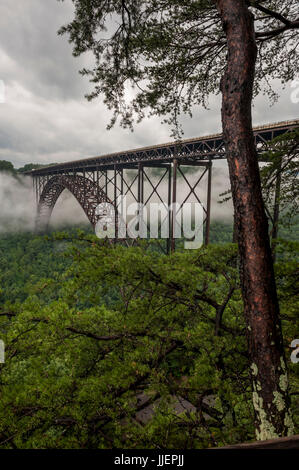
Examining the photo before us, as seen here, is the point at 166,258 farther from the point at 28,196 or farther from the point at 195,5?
the point at 28,196

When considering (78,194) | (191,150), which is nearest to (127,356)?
A: (191,150)

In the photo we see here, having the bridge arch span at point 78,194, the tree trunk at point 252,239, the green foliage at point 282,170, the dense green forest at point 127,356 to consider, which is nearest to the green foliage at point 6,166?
the bridge arch span at point 78,194

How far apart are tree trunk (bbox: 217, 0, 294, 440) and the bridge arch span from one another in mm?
19169

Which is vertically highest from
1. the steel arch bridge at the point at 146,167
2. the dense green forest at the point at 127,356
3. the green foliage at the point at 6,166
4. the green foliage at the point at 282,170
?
the green foliage at the point at 6,166

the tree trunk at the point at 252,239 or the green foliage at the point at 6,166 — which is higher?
the green foliage at the point at 6,166

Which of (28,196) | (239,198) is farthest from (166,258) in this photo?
(28,196)

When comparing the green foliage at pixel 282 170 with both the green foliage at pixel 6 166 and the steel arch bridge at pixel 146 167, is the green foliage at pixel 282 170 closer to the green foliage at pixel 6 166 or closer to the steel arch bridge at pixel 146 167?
the steel arch bridge at pixel 146 167

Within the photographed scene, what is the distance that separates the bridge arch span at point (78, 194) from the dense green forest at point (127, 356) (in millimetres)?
18040

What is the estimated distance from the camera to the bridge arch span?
842 inches

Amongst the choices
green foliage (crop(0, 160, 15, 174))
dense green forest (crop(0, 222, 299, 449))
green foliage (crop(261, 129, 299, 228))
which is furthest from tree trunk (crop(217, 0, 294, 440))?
green foliage (crop(0, 160, 15, 174))

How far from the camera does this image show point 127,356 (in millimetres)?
2908

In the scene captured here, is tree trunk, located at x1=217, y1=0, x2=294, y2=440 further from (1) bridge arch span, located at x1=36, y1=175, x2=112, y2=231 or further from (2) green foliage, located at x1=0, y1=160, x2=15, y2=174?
(2) green foliage, located at x1=0, y1=160, x2=15, y2=174

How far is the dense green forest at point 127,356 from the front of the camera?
2441 millimetres

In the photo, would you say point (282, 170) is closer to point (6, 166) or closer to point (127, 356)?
point (127, 356)
